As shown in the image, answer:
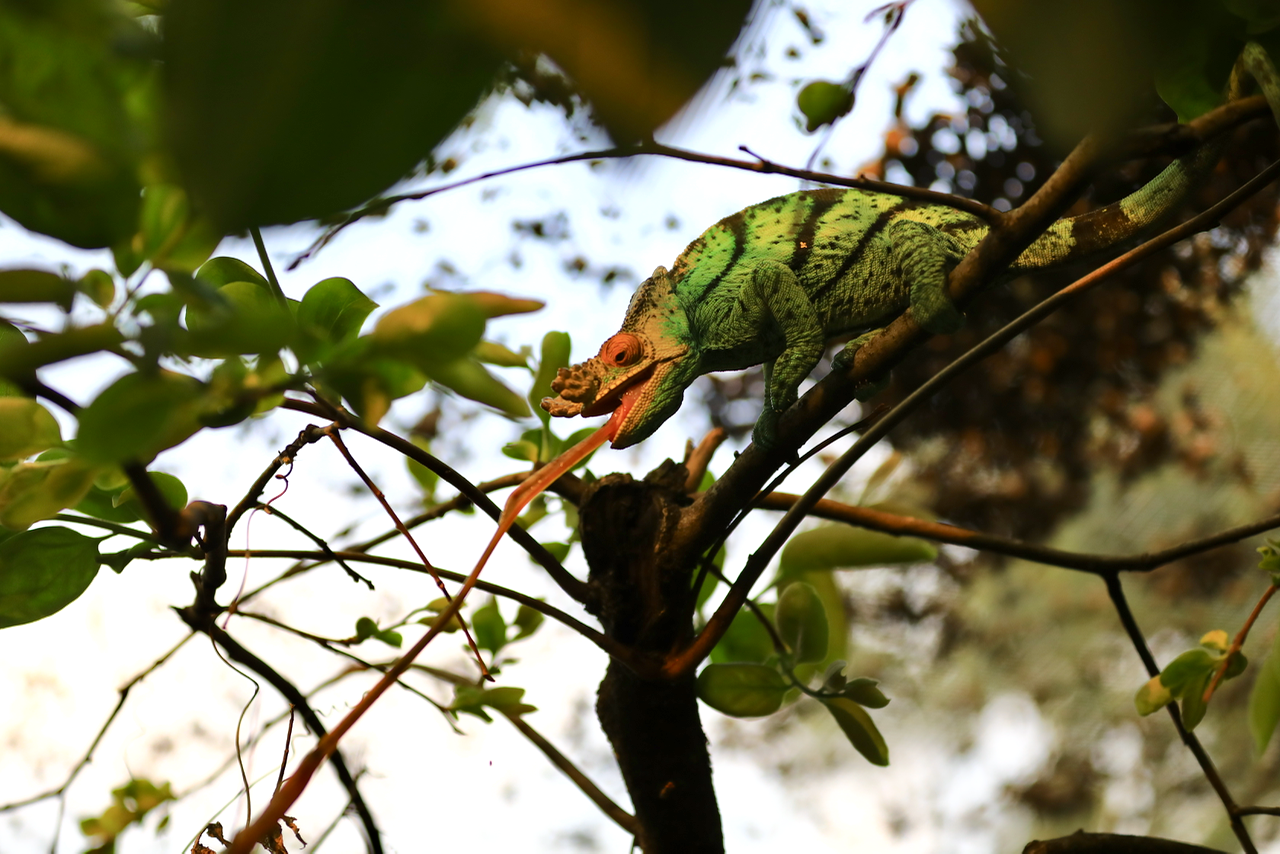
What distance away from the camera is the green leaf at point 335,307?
418 mm

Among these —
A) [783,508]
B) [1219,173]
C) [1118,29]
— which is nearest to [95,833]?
[783,508]

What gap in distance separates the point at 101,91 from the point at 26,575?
44 cm

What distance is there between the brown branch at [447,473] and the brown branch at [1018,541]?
153 millimetres

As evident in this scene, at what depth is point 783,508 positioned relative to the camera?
0.77 metres

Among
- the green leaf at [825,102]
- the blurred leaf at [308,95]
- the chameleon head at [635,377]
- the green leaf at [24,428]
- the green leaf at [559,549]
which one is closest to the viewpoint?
the blurred leaf at [308,95]

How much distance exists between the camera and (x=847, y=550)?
747 mm

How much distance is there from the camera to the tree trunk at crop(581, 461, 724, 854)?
628 mm

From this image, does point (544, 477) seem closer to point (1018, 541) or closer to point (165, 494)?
point (165, 494)

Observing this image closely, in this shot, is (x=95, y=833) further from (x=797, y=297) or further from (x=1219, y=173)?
(x=1219, y=173)

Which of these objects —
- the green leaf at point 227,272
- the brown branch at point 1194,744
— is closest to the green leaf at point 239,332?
the green leaf at point 227,272

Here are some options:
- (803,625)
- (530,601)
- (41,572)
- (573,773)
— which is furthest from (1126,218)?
(41,572)

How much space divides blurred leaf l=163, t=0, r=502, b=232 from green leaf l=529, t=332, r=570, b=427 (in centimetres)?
64

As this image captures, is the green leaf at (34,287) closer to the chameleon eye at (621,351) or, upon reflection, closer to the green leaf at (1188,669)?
the chameleon eye at (621,351)

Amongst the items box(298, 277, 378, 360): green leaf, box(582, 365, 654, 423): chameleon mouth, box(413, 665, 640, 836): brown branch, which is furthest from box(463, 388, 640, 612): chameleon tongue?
box(413, 665, 640, 836): brown branch
